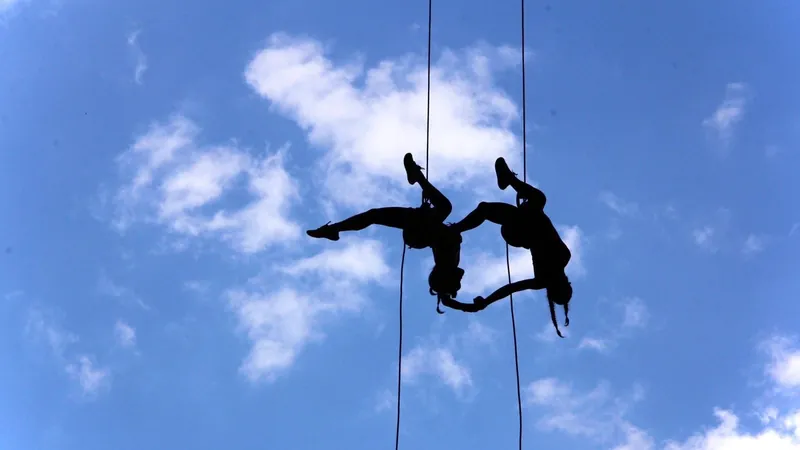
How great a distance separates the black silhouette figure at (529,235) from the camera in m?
13.5

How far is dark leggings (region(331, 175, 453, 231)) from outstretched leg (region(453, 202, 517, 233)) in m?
0.25

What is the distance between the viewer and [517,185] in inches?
532

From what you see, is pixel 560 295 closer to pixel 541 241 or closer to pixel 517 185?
pixel 541 241

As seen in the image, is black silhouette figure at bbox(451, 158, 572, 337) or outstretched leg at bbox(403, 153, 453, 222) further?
outstretched leg at bbox(403, 153, 453, 222)

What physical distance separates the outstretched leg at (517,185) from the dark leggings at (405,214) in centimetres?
73

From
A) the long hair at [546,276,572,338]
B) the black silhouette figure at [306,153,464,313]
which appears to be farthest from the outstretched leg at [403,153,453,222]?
the long hair at [546,276,572,338]

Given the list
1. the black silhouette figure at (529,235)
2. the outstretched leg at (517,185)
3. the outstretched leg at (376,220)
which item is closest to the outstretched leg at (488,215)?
the black silhouette figure at (529,235)

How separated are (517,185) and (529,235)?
648mm

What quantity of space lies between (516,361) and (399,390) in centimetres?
141

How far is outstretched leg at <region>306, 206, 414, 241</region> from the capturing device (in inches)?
542

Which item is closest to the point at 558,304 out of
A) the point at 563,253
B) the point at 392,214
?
the point at 563,253

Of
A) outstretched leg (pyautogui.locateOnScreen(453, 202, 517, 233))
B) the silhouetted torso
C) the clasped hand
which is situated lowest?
the clasped hand

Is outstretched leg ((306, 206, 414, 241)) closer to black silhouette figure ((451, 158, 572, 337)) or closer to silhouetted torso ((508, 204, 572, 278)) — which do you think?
black silhouette figure ((451, 158, 572, 337))

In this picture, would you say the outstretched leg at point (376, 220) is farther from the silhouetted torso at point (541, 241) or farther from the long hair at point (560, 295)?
the long hair at point (560, 295)
